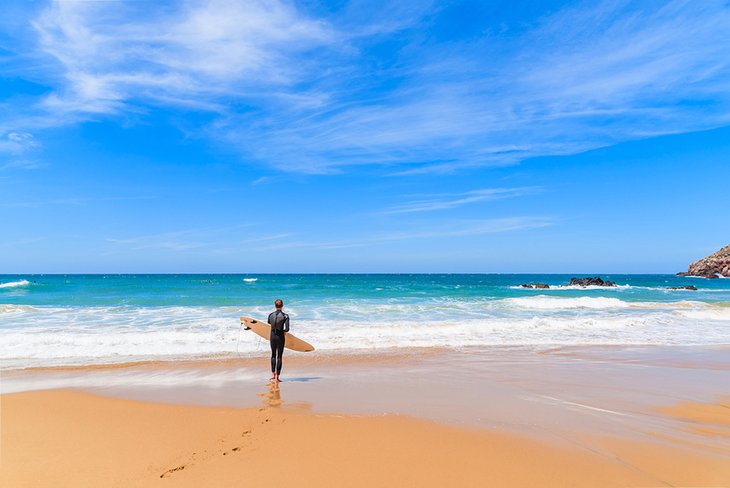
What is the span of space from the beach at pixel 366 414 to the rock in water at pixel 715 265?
368ft

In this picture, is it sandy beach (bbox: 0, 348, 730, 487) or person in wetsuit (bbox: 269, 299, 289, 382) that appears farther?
person in wetsuit (bbox: 269, 299, 289, 382)

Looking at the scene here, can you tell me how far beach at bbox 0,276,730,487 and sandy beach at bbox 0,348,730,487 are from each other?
3 cm

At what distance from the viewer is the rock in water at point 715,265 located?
9881 cm

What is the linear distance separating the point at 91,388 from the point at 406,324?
1256 centimetres

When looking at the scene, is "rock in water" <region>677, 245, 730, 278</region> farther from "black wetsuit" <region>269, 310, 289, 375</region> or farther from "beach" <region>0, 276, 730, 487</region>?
"black wetsuit" <region>269, 310, 289, 375</region>

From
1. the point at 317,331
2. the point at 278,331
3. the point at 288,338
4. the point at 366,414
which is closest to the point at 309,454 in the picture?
the point at 366,414

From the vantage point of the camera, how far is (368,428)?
5672 millimetres

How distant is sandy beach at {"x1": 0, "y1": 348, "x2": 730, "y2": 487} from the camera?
14.5 feet

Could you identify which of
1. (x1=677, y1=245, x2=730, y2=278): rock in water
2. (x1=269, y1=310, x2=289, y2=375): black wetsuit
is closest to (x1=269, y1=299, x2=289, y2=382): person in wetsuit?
(x1=269, y1=310, x2=289, y2=375): black wetsuit

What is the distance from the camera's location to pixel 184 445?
5.20 m

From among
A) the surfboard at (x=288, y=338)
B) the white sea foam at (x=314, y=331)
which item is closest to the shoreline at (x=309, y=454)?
the surfboard at (x=288, y=338)

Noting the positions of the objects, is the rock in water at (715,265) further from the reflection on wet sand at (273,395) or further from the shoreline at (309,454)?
the reflection on wet sand at (273,395)

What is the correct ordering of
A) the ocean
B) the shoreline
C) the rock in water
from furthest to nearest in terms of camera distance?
1. the rock in water
2. the ocean
3. the shoreline

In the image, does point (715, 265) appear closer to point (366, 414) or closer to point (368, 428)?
point (366, 414)
